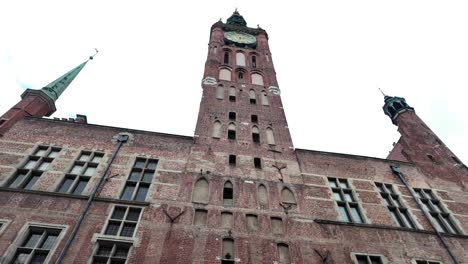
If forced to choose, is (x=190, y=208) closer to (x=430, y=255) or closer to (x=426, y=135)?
(x=430, y=255)

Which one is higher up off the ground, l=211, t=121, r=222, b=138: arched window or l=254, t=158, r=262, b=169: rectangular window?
l=211, t=121, r=222, b=138: arched window

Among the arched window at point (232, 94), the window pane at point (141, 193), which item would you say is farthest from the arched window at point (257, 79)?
the window pane at point (141, 193)

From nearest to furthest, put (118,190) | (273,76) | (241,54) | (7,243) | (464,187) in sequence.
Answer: (7,243) < (118,190) < (464,187) < (273,76) < (241,54)

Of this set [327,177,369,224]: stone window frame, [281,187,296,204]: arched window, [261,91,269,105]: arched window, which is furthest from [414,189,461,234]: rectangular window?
[261,91,269,105]: arched window

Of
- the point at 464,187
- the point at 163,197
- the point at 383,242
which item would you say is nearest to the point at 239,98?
the point at 163,197

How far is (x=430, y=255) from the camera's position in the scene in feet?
46.5

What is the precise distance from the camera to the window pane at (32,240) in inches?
480

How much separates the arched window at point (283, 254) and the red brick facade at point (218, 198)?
43 mm

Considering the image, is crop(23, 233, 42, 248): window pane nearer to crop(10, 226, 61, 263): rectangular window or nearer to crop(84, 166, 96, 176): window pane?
crop(10, 226, 61, 263): rectangular window

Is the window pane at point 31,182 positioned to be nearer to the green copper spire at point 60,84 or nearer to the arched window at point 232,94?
the green copper spire at point 60,84

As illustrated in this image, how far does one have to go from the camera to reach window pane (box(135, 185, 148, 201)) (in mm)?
15127

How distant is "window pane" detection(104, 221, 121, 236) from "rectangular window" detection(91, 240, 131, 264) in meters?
0.53

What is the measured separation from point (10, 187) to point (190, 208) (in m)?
8.12

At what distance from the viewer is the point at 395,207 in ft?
55.0
